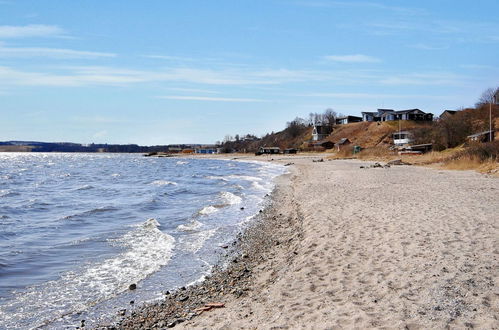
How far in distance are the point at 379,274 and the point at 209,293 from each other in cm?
347

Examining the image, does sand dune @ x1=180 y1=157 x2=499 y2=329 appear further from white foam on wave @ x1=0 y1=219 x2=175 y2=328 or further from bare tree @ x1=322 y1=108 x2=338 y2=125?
bare tree @ x1=322 y1=108 x2=338 y2=125

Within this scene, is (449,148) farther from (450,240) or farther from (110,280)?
(110,280)

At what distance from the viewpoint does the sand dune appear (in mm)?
6582

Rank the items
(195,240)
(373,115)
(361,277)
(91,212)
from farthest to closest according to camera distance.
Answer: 1. (373,115)
2. (91,212)
3. (195,240)
4. (361,277)

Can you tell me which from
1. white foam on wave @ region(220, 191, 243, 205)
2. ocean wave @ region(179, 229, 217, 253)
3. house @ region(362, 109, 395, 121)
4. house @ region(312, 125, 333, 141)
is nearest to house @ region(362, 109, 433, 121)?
house @ region(362, 109, 395, 121)

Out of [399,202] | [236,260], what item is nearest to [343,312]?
[236,260]

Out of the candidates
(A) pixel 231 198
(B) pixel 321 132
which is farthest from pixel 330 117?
(A) pixel 231 198

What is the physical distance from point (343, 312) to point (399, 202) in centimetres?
1265

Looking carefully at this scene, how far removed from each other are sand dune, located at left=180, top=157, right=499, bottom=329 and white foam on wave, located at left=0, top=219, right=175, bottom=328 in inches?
121

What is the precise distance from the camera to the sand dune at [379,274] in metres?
6.58

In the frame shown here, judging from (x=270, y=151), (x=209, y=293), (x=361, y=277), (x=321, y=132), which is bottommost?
(x=209, y=293)

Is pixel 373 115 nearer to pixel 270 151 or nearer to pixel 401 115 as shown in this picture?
pixel 401 115

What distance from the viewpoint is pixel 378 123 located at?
13312 centimetres

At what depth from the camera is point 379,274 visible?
8648mm
